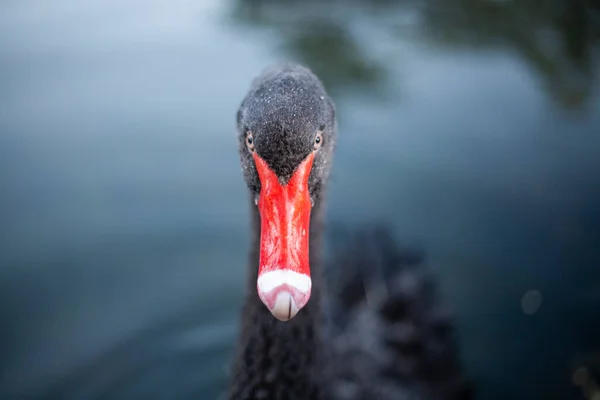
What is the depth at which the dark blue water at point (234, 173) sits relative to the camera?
3.28 metres

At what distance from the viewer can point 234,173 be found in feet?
13.8

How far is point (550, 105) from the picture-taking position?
468cm

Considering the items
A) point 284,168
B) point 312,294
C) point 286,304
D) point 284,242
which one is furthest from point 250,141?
point 312,294

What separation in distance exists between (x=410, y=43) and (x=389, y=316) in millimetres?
3407

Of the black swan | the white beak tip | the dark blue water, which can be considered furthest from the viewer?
the dark blue water

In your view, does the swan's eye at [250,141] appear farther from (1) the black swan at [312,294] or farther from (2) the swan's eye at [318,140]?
(2) the swan's eye at [318,140]

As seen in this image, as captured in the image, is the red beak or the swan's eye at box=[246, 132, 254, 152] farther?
the swan's eye at box=[246, 132, 254, 152]

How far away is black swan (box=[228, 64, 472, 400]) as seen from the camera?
4.64ft

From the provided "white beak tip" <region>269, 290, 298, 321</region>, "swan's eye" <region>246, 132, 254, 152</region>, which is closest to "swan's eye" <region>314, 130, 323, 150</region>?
"swan's eye" <region>246, 132, 254, 152</region>

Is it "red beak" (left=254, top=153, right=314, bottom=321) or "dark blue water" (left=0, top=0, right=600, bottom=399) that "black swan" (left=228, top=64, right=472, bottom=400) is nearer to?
"red beak" (left=254, top=153, right=314, bottom=321)

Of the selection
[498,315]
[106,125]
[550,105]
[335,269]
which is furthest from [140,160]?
[550,105]

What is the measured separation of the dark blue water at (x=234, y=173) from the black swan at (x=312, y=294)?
2.06 feet

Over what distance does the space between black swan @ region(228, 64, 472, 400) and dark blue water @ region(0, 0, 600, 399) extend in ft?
2.06

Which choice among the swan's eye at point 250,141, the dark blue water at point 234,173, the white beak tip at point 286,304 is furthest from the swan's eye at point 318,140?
the dark blue water at point 234,173
